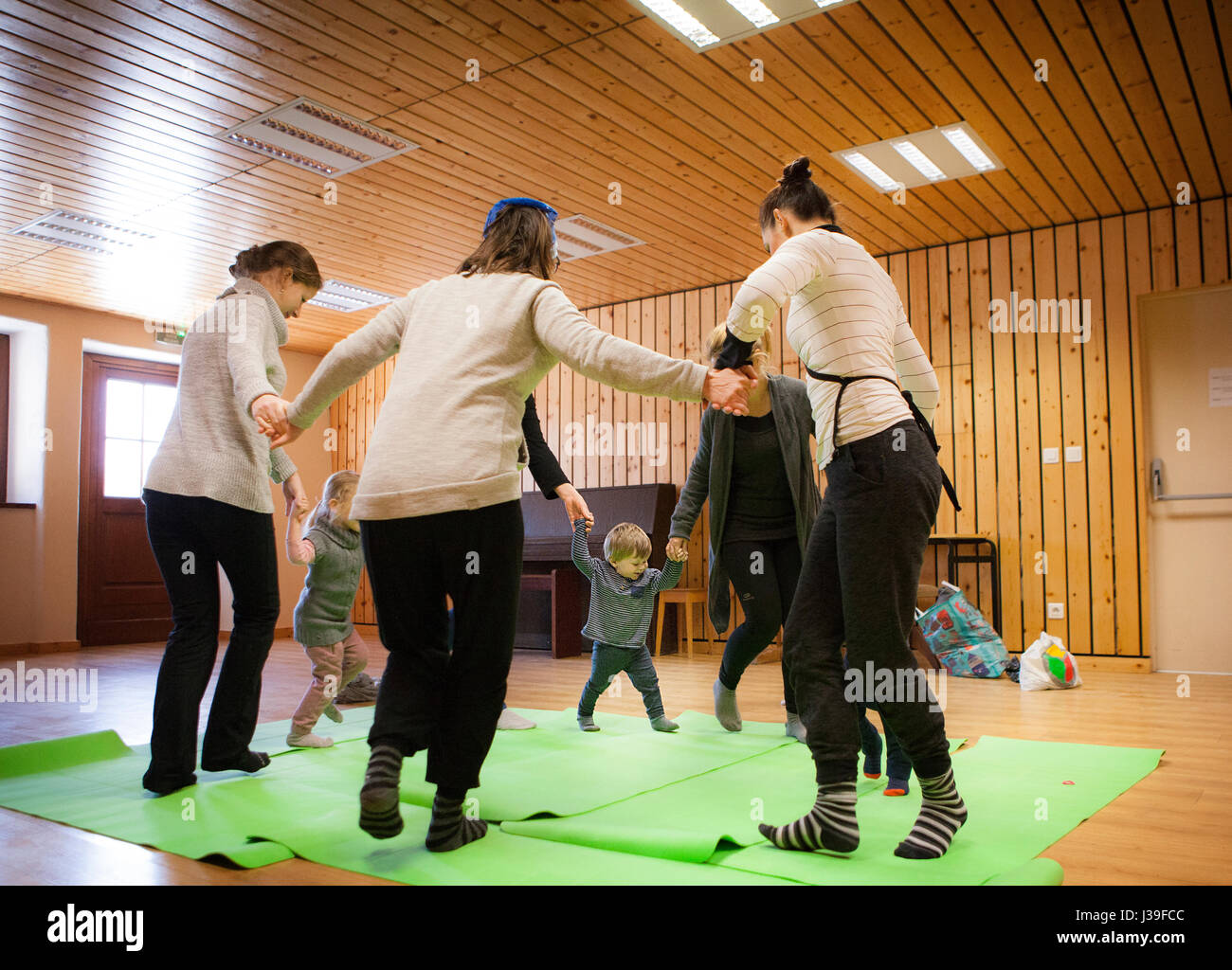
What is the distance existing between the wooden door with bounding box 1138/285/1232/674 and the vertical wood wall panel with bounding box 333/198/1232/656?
185mm

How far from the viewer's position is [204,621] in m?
2.64

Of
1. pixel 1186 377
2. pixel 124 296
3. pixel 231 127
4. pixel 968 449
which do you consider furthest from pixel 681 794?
pixel 124 296

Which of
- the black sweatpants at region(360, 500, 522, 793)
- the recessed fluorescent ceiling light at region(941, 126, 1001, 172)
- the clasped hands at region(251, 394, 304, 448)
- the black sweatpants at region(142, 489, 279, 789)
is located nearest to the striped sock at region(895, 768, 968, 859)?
the black sweatpants at region(360, 500, 522, 793)

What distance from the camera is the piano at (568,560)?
7.54m

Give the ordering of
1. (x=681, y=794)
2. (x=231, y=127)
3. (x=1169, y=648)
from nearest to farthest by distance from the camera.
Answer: (x=681, y=794) → (x=231, y=127) → (x=1169, y=648)

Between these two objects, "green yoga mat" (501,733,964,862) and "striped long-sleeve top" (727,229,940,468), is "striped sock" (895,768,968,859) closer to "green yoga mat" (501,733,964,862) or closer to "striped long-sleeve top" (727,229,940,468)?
"green yoga mat" (501,733,964,862)

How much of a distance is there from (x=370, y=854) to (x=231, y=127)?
4.42 m

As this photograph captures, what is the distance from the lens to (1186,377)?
6.38m

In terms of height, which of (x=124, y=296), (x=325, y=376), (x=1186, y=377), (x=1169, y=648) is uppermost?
(x=124, y=296)

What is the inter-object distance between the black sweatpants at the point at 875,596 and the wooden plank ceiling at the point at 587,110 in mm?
2899

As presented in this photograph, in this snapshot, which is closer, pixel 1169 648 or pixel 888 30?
pixel 888 30

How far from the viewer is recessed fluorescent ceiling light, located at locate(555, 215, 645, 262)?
6586 millimetres

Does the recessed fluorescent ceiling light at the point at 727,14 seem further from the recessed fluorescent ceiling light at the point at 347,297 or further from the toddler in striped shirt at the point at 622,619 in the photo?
the recessed fluorescent ceiling light at the point at 347,297

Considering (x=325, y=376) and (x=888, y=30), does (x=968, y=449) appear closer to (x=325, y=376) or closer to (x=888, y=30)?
(x=888, y=30)
